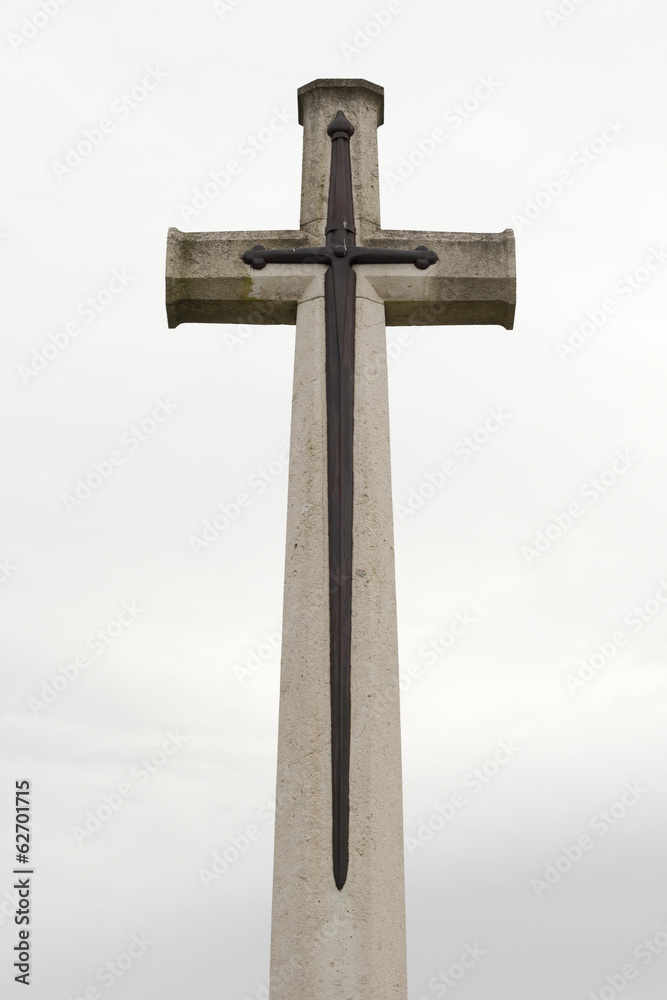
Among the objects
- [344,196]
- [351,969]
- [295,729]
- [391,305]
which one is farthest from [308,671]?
[344,196]

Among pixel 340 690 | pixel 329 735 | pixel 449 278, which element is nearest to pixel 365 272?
pixel 449 278

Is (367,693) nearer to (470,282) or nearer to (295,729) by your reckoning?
(295,729)

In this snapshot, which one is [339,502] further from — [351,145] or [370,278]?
[351,145]

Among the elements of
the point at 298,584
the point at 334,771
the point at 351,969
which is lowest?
the point at 351,969

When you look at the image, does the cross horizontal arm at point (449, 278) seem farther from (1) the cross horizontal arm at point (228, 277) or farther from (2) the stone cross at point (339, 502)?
(1) the cross horizontal arm at point (228, 277)

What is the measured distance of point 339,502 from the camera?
22.1 ft

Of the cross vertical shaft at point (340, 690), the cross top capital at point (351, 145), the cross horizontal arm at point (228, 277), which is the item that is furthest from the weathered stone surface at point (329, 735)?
the cross top capital at point (351, 145)

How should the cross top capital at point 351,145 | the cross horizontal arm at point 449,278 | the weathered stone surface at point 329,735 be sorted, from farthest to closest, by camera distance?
the cross top capital at point 351,145 < the cross horizontal arm at point 449,278 < the weathered stone surface at point 329,735

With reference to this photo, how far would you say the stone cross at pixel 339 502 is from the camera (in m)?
6.04

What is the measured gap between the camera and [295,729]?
6355mm

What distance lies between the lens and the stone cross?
6.04m

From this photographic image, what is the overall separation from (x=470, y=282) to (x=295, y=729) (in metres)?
3.06

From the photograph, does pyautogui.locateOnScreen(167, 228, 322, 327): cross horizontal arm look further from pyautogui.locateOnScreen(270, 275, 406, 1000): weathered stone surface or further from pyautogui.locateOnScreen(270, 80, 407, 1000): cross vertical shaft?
pyautogui.locateOnScreen(270, 275, 406, 1000): weathered stone surface

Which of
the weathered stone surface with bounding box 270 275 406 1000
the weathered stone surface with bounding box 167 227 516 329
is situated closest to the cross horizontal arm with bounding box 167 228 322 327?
the weathered stone surface with bounding box 167 227 516 329
